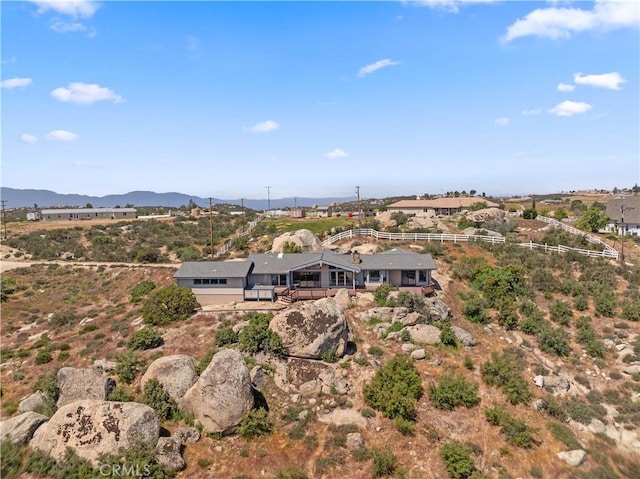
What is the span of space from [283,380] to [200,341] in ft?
27.9

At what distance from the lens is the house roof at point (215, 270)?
124ft

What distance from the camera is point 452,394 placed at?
80.8 ft

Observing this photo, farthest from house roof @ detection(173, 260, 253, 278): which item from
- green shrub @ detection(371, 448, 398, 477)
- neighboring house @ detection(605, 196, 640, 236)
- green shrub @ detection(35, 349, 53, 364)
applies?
neighboring house @ detection(605, 196, 640, 236)

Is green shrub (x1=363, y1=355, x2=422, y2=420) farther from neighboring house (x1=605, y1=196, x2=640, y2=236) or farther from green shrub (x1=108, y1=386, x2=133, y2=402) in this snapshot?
neighboring house (x1=605, y1=196, x2=640, y2=236)

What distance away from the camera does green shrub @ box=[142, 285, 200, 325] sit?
34.7 m

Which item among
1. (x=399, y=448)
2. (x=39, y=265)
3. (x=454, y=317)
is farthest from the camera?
(x=39, y=265)

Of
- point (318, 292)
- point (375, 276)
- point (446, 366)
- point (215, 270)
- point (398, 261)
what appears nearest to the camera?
point (446, 366)

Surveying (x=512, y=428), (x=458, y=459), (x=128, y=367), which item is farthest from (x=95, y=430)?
(x=512, y=428)

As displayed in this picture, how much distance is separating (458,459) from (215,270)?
26.9 m

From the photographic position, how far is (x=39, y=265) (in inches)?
2231

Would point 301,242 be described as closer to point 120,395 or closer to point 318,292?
point 318,292

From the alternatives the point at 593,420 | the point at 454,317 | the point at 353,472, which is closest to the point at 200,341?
the point at 353,472

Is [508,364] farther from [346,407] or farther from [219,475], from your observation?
[219,475]

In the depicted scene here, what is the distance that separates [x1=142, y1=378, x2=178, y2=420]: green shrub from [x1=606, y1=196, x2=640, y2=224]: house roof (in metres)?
71.4
